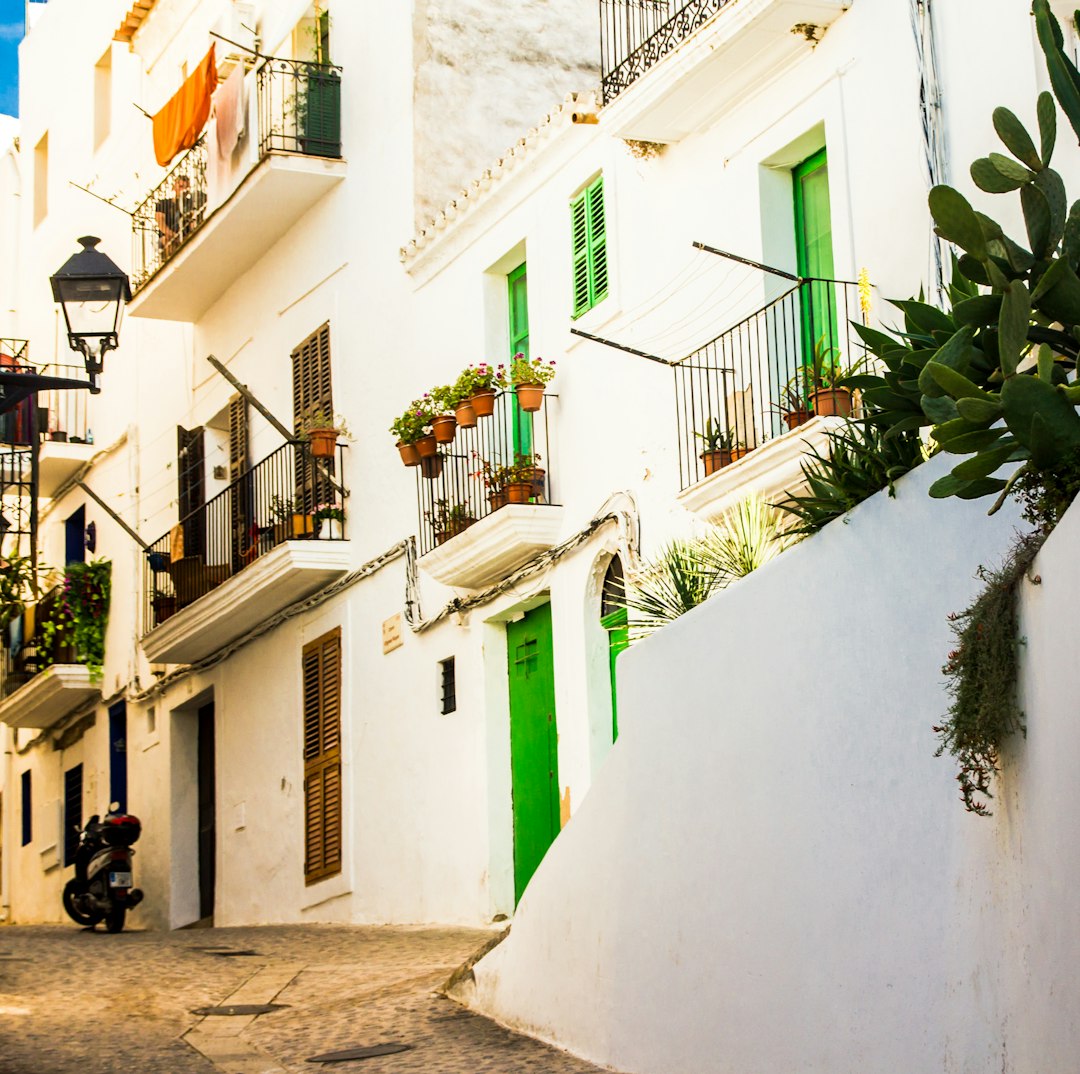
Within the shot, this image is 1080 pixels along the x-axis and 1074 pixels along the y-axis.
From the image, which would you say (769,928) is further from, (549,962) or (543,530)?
(543,530)

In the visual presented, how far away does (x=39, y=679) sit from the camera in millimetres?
23531

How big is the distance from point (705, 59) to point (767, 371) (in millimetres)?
1965

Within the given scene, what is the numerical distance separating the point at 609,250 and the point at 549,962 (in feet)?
18.3

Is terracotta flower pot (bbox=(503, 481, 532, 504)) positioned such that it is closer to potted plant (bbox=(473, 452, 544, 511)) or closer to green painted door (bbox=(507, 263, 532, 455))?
potted plant (bbox=(473, 452, 544, 511))

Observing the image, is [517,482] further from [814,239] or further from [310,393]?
[310,393]

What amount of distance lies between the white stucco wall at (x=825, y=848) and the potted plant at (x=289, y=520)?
766cm

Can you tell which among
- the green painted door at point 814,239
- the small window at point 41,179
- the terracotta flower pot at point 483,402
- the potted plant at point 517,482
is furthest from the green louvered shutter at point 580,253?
the small window at point 41,179

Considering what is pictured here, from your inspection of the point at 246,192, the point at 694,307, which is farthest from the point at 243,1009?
the point at 246,192

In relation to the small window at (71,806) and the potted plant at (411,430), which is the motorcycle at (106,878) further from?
the potted plant at (411,430)

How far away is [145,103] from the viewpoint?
23.2 m

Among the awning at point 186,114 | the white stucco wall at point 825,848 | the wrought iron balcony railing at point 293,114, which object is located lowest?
the white stucco wall at point 825,848

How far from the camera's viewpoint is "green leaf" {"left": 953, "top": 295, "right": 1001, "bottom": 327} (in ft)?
22.3

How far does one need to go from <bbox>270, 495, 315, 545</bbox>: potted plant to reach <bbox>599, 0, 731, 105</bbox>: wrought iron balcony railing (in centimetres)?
527

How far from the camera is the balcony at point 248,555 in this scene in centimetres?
1741
